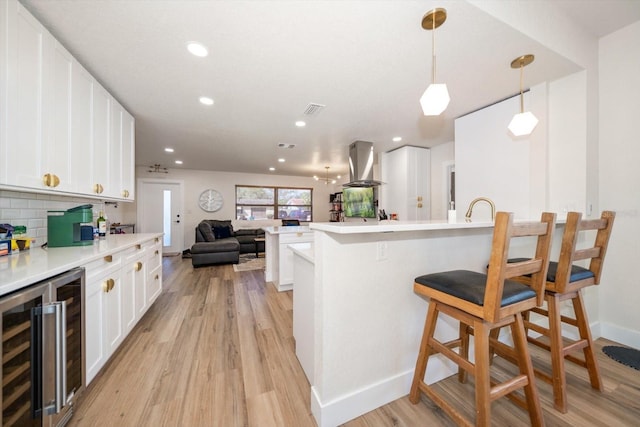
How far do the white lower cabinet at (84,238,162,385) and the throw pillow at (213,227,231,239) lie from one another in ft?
12.0

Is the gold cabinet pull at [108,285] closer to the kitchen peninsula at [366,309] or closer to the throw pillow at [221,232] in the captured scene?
the kitchen peninsula at [366,309]

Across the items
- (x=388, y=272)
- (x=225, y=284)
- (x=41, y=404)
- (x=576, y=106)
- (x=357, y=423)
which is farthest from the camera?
(x=225, y=284)

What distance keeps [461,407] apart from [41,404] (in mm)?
2147

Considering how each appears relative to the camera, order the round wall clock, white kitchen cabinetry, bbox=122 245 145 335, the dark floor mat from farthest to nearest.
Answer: the round wall clock → white kitchen cabinetry, bbox=122 245 145 335 → the dark floor mat

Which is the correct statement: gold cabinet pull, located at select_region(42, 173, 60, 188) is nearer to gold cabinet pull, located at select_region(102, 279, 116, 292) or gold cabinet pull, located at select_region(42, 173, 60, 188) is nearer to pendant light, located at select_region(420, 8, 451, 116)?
gold cabinet pull, located at select_region(102, 279, 116, 292)

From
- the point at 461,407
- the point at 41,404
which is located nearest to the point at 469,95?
the point at 461,407

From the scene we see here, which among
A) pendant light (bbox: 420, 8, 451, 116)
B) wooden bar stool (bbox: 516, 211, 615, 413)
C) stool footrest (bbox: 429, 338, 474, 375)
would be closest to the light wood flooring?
wooden bar stool (bbox: 516, 211, 615, 413)

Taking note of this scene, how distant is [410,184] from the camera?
4.25 metres

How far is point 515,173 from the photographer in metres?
2.37

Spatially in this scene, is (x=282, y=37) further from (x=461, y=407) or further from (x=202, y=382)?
(x=461, y=407)

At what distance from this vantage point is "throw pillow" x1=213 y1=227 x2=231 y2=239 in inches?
237

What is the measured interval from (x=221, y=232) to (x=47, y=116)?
Result: 4.82 m

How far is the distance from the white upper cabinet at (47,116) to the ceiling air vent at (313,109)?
196 cm

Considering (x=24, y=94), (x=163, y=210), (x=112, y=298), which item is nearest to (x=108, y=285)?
(x=112, y=298)
